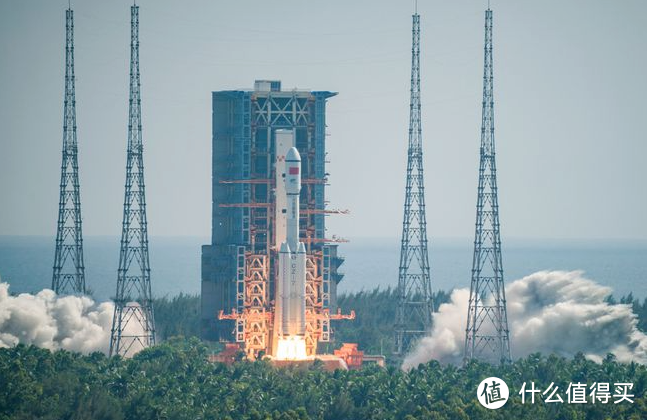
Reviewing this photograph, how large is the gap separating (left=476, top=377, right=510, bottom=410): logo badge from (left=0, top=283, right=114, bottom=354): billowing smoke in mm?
33330

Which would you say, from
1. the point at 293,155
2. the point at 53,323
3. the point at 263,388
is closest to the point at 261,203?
the point at 293,155

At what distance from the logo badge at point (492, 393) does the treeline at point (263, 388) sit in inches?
26.0

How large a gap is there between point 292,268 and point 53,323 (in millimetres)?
20797

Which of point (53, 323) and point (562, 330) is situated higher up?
point (53, 323)

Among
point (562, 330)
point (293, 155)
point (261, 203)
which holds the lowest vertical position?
point (562, 330)

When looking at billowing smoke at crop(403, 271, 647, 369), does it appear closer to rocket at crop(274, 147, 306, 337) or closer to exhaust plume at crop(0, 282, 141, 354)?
rocket at crop(274, 147, 306, 337)

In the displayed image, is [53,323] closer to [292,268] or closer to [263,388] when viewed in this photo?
[292,268]

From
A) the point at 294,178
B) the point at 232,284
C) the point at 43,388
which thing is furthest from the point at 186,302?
the point at 43,388

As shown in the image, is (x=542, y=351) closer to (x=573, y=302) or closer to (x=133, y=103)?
(x=573, y=302)

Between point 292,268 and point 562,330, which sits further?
point 562,330

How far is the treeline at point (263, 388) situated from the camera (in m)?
110

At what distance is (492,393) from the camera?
377 feet

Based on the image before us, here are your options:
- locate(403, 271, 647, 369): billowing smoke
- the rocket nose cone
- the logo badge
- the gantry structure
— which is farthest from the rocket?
the logo badge

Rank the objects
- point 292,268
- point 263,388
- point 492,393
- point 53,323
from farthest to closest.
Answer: point 53,323, point 292,268, point 263,388, point 492,393
